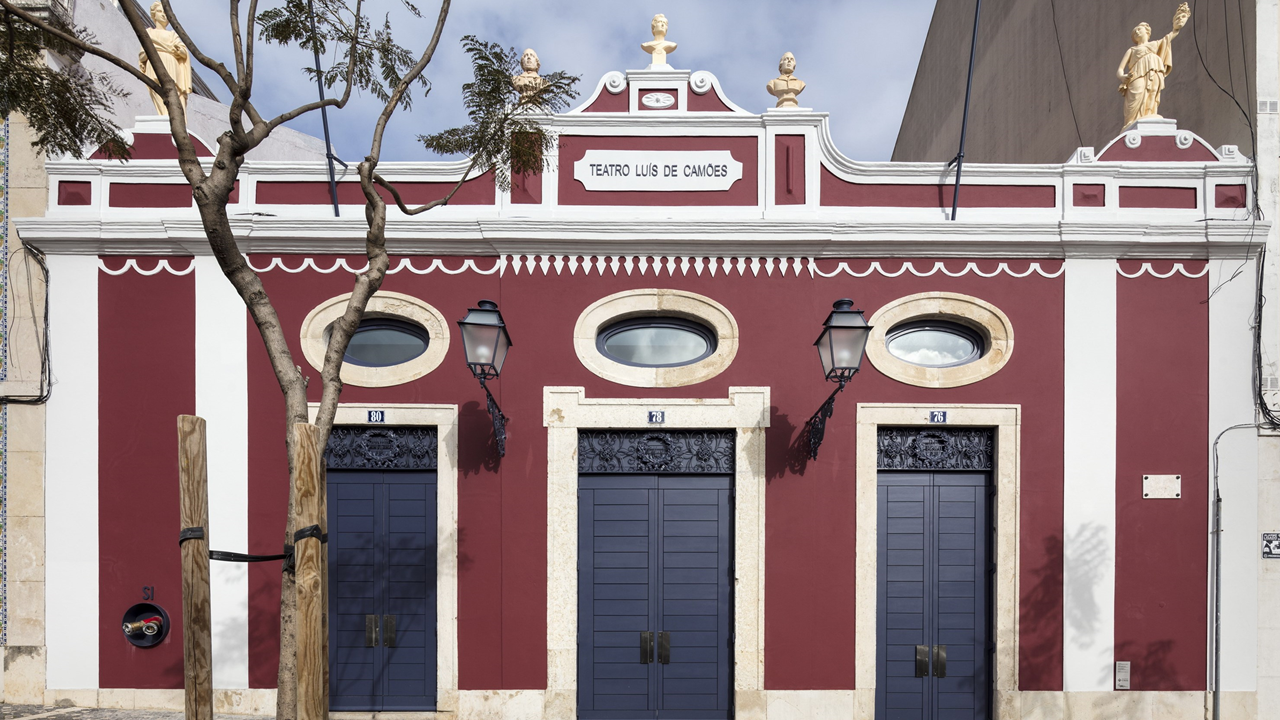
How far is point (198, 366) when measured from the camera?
7391 millimetres

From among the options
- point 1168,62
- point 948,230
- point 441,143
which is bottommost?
point 948,230

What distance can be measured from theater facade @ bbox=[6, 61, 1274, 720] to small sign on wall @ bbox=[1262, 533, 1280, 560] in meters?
0.10

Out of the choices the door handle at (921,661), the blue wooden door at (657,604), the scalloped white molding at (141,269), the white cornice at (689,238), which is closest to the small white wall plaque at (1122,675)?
the door handle at (921,661)

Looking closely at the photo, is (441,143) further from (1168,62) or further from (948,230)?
(1168,62)

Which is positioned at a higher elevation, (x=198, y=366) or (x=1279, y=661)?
(x=198, y=366)

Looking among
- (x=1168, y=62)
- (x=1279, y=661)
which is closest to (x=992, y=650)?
(x=1279, y=661)

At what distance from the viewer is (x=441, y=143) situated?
6375mm

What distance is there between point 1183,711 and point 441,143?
8867 mm

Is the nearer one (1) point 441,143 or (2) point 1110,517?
(1) point 441,143

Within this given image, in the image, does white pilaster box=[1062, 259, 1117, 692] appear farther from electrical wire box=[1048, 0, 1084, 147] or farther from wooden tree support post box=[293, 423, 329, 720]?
wooden tree support post box=[293, 423, 329, 720]

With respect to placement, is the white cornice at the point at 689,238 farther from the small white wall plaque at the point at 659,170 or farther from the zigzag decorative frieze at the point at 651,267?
the small white wall plaque at the point at 659,170

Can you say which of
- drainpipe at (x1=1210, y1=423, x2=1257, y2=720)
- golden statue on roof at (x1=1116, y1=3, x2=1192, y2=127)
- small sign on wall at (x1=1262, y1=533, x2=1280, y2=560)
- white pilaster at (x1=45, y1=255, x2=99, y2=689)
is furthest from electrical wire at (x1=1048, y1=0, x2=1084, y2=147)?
white pilaster at (x1=45, y1=255, x2=99, y2=689)

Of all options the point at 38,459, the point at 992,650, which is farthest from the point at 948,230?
the point at 38,459

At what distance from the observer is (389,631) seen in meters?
7.38
